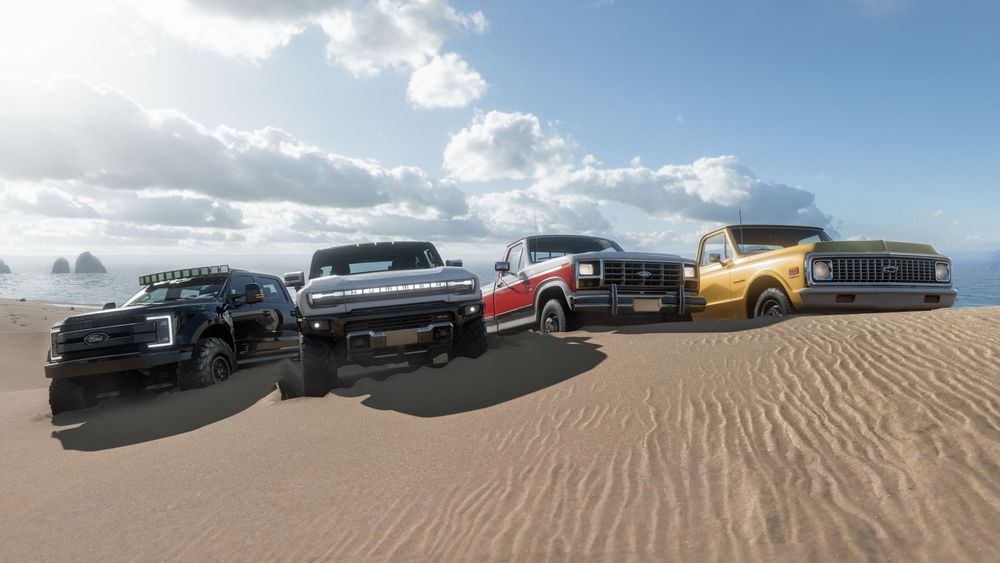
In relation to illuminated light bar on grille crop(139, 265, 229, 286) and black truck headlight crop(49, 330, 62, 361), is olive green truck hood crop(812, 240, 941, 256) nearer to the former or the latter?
illuminated light bar on grille crop(139, 265, 229, 286)

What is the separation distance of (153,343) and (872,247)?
378 inches

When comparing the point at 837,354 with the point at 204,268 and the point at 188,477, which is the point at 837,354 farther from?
the point at 204,268

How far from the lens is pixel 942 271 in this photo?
8.48 metres

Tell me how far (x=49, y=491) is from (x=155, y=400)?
9.43 feet

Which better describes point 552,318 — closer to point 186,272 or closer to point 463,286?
point 463,286

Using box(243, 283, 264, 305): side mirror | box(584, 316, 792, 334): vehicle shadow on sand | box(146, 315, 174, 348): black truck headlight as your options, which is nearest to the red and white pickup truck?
box(584, 316, 792, 334): vehicle shadow on sand

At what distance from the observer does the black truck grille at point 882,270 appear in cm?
804

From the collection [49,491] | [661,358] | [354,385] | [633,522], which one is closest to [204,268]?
[354,385]

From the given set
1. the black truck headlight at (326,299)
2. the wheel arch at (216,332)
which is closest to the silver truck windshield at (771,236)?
the black truck headlight at (326,299)

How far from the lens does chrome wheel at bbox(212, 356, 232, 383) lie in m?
7.55

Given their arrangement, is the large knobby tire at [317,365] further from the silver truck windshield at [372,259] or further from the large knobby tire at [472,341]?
the silver truck windshield at [372,259]

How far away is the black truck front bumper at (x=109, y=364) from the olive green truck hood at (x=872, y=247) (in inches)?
338

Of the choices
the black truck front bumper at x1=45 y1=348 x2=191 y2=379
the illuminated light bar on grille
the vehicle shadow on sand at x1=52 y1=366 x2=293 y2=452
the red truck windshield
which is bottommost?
the vehicle shadow on sand at x1=52 y1=366 x2=293 y2=452

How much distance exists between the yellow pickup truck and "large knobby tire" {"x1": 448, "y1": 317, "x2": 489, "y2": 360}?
14.8ft
